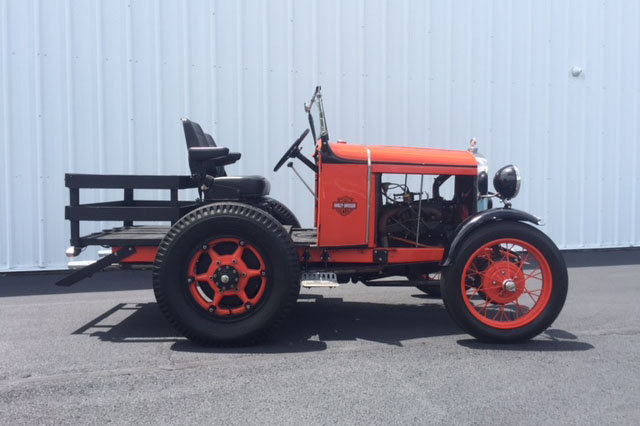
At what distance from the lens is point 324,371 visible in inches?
116

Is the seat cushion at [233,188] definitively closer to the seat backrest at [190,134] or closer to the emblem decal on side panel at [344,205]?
the seat backrest at [190,134]

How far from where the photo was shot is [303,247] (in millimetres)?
3703

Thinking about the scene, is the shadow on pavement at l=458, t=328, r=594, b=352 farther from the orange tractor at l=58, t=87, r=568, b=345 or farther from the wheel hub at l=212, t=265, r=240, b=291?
the wheel hub at l=212, t=265, r=240, b=291

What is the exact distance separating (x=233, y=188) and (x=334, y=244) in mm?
952

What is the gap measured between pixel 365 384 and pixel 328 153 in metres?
1.57

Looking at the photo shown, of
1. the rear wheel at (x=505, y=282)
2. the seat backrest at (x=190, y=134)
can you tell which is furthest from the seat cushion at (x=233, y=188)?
the rear wheel at (x=505, y=282)

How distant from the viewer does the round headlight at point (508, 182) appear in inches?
147

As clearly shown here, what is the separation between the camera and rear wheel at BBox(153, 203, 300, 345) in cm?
335

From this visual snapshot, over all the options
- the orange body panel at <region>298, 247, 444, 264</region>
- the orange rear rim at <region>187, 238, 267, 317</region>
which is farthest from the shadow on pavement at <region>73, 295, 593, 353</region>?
the orange body panel at <region>298, 247, 444, 264</region>

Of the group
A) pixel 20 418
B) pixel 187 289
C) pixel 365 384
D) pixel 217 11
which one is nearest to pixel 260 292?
pixel 187 289

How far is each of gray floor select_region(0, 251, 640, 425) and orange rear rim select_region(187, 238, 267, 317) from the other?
31 centimetres

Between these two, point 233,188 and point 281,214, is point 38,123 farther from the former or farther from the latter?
point 233,188

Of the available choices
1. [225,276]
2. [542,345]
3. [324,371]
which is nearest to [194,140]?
[225,276]

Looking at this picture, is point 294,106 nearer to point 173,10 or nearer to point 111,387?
point 173,10
